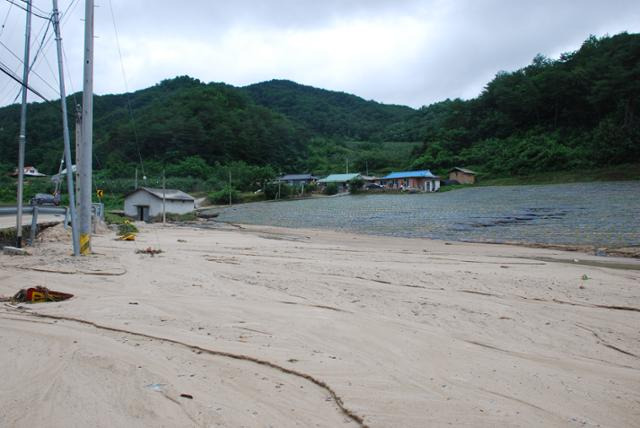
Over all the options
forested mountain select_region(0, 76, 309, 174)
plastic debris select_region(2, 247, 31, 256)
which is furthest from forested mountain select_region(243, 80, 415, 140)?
plastic debris select_region(2, 247, 31, 256)

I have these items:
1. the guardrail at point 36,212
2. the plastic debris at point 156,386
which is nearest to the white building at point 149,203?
the guardrail at point 36,212

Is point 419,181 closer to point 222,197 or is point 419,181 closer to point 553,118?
point 553,118

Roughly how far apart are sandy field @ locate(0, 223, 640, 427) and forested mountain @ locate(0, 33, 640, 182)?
4907 cm

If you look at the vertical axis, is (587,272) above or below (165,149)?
below

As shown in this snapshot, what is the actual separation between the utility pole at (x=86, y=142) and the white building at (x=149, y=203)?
105ft

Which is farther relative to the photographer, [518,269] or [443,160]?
[443,160]

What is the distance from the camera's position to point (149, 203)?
44.8 meters

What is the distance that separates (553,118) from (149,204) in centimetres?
6488

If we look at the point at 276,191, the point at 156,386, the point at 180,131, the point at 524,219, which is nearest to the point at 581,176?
the point at 524,219

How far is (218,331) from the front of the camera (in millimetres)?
5770

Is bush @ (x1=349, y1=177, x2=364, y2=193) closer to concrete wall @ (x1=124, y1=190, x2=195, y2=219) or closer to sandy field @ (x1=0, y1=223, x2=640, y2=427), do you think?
concrete wall @ (x1=124, y1=190, x2=195, y2=219)

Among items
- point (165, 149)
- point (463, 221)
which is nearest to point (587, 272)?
point (463, 221)

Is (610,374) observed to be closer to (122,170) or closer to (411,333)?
(411,333)

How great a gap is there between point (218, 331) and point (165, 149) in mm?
98901
